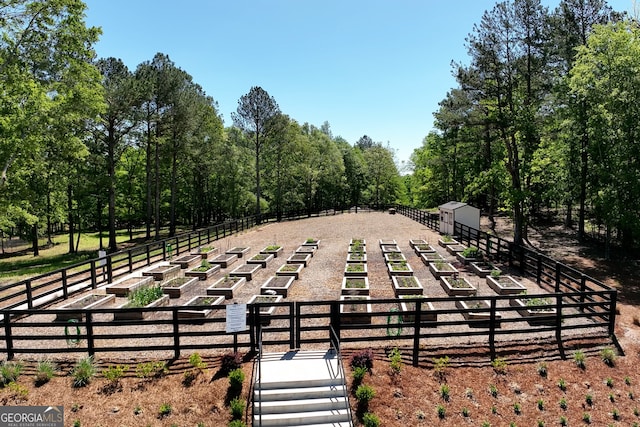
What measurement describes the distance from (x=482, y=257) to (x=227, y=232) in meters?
18.0

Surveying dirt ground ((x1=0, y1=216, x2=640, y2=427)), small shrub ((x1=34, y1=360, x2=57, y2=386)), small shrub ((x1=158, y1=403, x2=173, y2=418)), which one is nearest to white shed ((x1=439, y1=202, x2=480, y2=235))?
dirt ground ((x1=0, y1=216, x2=640, y2=427))

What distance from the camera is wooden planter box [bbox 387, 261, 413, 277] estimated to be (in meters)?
14.6

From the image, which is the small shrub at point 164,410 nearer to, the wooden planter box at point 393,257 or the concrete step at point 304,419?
the concrete step at point 304,419

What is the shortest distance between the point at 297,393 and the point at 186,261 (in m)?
12.3

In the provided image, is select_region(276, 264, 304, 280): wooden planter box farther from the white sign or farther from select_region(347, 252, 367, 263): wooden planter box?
the white sign

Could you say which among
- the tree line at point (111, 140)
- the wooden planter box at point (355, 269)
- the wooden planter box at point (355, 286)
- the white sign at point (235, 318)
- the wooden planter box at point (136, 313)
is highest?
the tree line at point (111, 140)

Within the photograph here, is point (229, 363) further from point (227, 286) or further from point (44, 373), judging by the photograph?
point (227, 286)

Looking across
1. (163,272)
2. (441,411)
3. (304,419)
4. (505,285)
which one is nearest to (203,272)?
(163,272)

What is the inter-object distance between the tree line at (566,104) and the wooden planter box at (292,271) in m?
11.7

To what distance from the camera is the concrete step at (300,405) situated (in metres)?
6.08

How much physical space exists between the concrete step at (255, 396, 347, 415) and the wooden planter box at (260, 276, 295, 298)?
6220 millimetres

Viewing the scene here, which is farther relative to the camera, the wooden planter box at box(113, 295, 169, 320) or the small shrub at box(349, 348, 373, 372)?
the wooden planter box at box(113, 295, 169, 320)

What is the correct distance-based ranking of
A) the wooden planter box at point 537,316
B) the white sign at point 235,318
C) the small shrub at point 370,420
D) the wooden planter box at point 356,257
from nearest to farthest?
the small shrub at point 370,420 < the white sign at point 235,318 < the wooden planter box at point 537,316 < the wooden planter box at point 356,257

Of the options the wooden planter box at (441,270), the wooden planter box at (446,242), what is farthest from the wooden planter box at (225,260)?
the wooden planter box at (446,242)
